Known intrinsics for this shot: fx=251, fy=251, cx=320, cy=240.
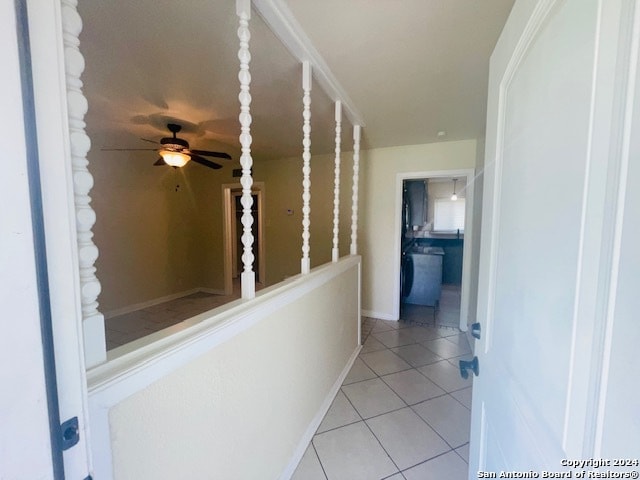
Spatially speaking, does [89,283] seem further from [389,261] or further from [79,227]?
[389,261]

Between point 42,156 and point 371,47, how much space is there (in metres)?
1.71

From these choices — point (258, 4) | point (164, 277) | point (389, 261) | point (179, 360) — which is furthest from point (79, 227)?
point (164, 277)

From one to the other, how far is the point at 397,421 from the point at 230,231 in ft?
13.2

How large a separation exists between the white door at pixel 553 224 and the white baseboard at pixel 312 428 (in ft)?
3.44

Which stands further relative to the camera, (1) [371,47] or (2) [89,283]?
(1) [371,47]

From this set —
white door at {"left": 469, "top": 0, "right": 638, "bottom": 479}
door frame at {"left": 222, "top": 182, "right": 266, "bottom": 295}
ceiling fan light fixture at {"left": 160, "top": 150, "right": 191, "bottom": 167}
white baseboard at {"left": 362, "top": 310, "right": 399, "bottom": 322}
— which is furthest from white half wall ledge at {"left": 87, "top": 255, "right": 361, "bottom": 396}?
door frame at {"left": 222, "top": 182, "right": 266, "bottom": 295}

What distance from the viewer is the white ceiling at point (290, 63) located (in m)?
1.29

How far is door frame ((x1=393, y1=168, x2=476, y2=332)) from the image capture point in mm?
3125

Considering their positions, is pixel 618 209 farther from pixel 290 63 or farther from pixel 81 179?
pixel 290 63

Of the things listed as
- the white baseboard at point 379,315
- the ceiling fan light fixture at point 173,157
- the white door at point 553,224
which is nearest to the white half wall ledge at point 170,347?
the white door at point 553,224

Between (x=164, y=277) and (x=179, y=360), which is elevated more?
(x=179, y=360)

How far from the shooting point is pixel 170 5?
4.13ft

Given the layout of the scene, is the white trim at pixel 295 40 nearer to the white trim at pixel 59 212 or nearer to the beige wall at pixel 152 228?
the white trim at pixel 59 212

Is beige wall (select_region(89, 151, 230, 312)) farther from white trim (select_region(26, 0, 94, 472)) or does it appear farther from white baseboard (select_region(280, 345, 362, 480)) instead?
white trim (select_region(26, 0, 94, 472))
